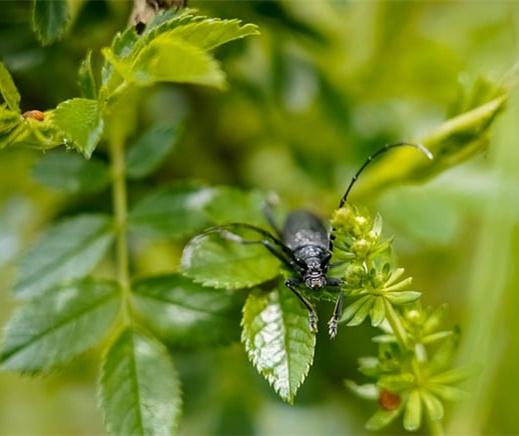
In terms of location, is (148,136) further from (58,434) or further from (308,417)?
(58,434)

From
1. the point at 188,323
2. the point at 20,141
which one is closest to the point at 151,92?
the point at 188,323

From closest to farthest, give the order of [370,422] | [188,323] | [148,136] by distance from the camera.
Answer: [370,422]
[188,323]
[148,136]

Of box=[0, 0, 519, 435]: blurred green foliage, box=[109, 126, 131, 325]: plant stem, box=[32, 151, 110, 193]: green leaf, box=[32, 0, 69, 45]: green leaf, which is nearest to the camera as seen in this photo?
box=[32, 0, 69, 45]: green leaf

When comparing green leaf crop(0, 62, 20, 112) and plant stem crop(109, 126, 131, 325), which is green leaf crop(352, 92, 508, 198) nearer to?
plant stem crop(109, 126, 131, 325)

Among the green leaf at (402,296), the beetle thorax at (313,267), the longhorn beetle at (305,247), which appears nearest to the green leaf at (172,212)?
the longhorn beetle at (305,247)

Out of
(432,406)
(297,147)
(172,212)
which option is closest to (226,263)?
(172,212)

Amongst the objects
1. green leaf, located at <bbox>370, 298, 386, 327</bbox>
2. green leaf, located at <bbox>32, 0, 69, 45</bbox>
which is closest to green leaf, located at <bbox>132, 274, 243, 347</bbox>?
green leaf, located at <bbox>370, 298, 386, 327</bbox>

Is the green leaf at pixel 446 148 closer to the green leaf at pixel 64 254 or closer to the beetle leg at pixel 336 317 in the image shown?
the beetle leg at pixel 336 317
